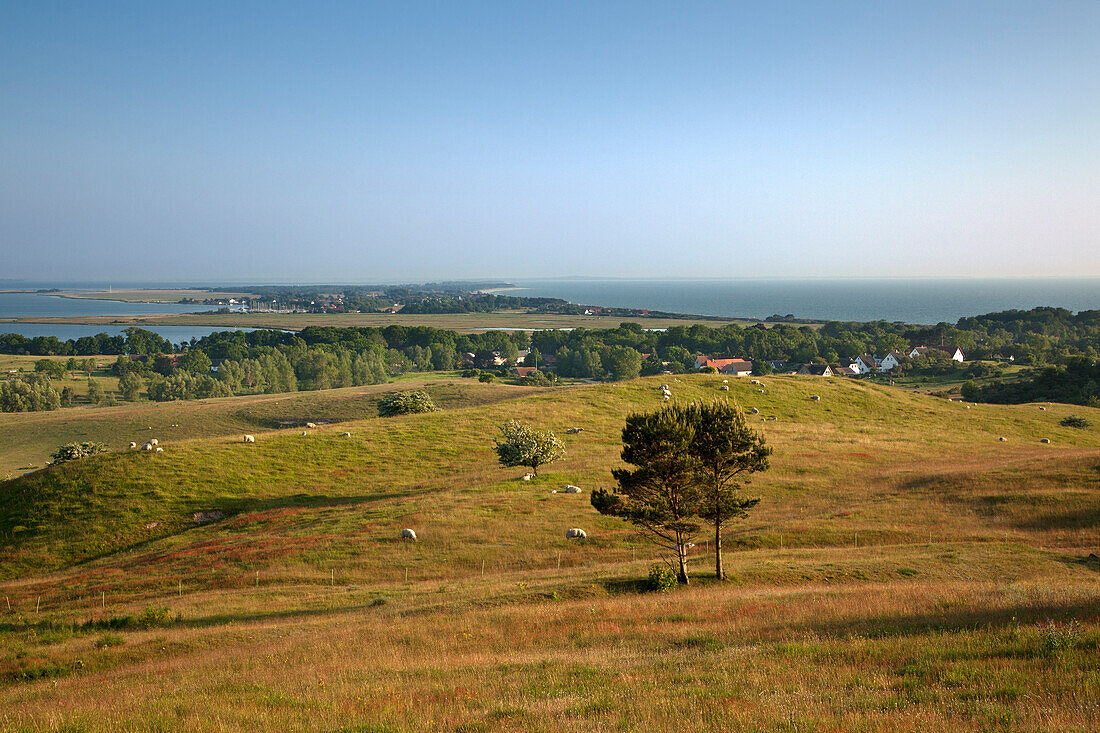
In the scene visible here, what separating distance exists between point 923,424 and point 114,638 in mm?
75605

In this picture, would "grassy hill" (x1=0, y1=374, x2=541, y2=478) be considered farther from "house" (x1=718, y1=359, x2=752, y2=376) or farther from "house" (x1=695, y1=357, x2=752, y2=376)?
"house" (x1=695, y1=357, x2=752, y2=376)

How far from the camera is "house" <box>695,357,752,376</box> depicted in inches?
6511

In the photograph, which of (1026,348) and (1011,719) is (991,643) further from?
(1026,348)

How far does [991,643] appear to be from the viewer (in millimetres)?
11812

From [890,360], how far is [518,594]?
178m

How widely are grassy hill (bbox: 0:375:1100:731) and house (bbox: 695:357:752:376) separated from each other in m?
109

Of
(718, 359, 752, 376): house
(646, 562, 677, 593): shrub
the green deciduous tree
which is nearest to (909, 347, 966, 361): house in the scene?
(718, 359, 752, 376): house

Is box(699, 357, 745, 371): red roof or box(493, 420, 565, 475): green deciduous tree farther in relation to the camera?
box(699, 357, 745, 371): red roof

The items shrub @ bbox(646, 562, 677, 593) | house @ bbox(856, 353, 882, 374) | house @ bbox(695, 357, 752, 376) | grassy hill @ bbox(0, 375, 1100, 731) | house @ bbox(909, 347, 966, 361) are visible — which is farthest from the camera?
house @ bbox(856, 353, 882, 374)

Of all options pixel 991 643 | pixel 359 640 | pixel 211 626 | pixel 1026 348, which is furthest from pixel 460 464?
pixel 1026 348

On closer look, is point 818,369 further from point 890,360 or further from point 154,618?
point 154,618

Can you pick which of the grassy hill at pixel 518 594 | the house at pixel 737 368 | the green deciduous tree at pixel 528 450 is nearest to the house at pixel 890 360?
the house at pixel 737 368

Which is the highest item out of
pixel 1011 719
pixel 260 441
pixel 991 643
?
pixel 1011 719

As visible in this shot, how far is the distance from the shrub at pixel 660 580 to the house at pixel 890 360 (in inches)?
6551
